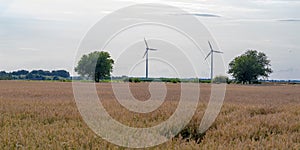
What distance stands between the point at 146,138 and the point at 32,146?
Result: 1.98 m

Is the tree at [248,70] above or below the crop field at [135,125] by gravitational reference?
above

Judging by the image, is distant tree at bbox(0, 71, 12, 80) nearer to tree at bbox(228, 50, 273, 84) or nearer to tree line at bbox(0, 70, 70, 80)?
tree line at bbox(0, 70, 70, 80)

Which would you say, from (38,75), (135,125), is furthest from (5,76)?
(135,125)

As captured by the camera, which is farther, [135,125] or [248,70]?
[248,70]

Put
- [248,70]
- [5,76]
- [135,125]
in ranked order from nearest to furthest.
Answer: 1. [135,125]
2. [5,76]
3. [248,70]

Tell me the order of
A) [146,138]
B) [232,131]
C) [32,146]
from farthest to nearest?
[232,131]
[146,138]
[32,146]

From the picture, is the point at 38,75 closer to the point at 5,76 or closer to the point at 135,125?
the point at 5,76

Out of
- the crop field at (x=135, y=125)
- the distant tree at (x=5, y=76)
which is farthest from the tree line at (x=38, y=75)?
the crop field at (x=135, y=125)

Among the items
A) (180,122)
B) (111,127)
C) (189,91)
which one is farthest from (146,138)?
(189,91)

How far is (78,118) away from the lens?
414 inches

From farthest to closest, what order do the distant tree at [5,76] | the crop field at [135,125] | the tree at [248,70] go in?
the tree at [248,70]
the distant tree at [5,76]
the crop field at [135,125]

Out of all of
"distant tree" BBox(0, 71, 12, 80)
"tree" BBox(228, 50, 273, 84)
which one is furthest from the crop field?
"tree" BBox(228, 50, 273, 84)

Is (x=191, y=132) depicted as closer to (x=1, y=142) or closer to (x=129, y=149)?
(x=129, y=149)

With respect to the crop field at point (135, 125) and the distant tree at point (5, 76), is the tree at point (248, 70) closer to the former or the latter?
the distant tree at point (5, 76)
